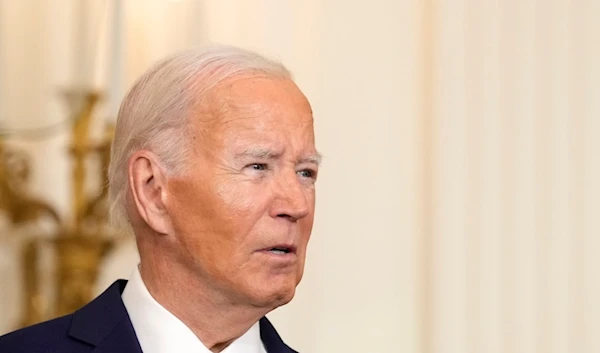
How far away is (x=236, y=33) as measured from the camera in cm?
347

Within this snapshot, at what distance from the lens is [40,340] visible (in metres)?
2.04

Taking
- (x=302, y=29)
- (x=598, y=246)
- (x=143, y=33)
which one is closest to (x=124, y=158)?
(x=143, y=33)

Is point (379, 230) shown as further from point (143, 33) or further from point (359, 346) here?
point (143, 33)

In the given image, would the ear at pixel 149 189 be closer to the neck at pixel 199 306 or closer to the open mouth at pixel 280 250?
the neck at pixel 199 306

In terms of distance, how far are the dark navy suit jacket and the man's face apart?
163mm

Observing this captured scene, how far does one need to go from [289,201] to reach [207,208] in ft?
0.46

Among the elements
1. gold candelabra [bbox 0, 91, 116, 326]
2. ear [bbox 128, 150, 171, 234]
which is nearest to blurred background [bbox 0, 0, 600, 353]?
gold candelabra [bbox 0, 91, 116, 326]

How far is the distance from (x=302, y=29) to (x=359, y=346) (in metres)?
0.97

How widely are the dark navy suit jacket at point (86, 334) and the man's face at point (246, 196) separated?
0.54ft

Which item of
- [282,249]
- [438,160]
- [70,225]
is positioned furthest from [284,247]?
[438,160]

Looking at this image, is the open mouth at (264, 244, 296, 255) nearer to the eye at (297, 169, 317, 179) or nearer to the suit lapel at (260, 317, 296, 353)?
the eye at (297, 169, 317, 179)

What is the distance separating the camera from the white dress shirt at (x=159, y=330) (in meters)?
2.05

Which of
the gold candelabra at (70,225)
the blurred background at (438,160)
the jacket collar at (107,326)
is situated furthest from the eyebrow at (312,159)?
the blurred background at (438,160)

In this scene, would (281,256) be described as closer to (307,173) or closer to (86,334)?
(307,173)
